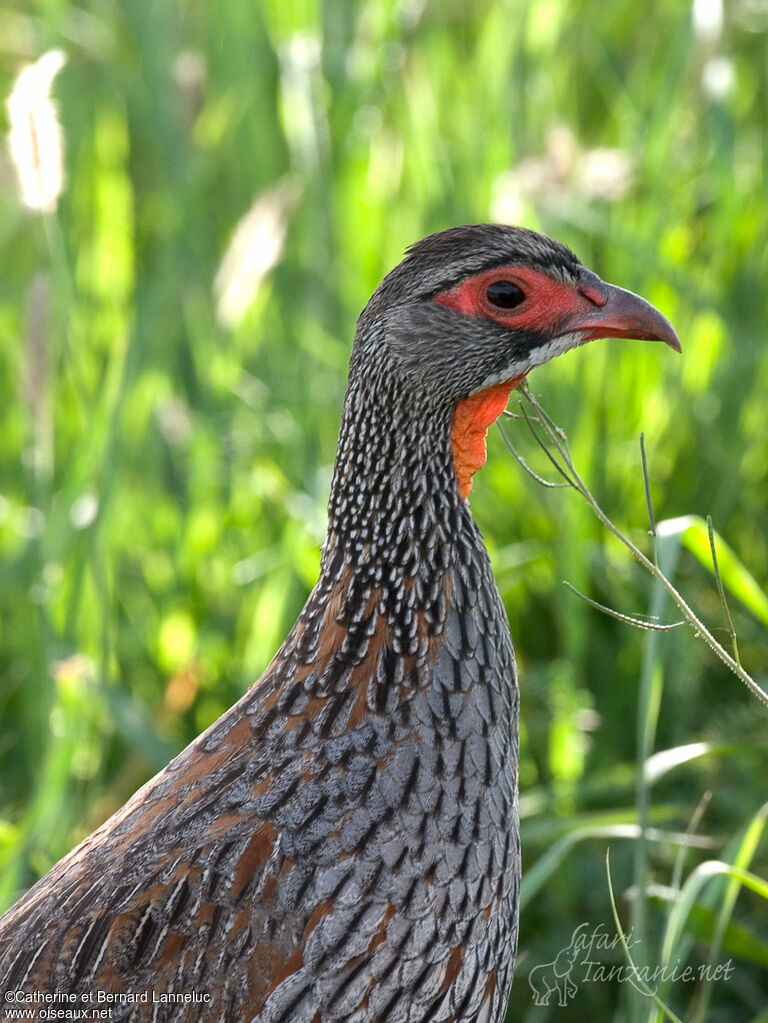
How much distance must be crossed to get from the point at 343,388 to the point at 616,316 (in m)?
1.49

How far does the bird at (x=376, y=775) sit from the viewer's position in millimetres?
2020

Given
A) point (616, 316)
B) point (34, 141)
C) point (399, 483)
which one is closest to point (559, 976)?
point (399, 483)

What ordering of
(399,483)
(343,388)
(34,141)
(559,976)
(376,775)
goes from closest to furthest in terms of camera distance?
(376,775) → (399,483) → (34,141) → (559,976) → (343,388)

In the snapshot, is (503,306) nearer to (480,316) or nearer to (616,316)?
(480,316)

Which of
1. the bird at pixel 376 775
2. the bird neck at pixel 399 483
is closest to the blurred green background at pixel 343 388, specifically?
the bird at pixel 376 775

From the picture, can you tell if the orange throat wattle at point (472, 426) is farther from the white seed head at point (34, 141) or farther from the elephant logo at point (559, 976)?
the elephant logo at point (559, 976)

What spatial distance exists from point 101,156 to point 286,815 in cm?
323

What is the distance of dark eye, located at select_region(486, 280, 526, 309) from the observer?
2301 millimetres

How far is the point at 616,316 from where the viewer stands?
234cm

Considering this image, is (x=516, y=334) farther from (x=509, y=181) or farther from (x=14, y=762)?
(x=14, y=762)

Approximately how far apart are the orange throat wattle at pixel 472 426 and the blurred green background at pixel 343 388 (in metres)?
0.49

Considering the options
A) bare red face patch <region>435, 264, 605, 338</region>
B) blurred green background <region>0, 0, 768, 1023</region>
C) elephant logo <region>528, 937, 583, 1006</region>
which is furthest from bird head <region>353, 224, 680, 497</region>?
elephant logo <region>528, 937, 583, 1006</region>

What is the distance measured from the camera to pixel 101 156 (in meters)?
4.72

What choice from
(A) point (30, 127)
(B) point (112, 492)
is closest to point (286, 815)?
(B) point (112, 492)
